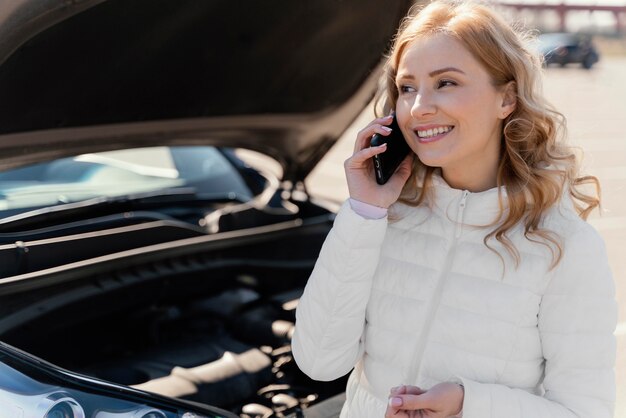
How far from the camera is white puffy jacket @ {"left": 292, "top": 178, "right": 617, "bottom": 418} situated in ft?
4.41

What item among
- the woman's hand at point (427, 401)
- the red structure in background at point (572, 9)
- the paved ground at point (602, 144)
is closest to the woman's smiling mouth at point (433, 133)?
the paved ground at point (602, 144)

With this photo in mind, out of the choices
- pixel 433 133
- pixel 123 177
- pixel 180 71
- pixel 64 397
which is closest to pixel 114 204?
pixel 123 177

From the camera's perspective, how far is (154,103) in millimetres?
2662

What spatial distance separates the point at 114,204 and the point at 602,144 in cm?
1033

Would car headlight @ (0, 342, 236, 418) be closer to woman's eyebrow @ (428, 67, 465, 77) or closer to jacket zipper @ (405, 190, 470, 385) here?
jacket zipper @ (405, 190, 470, 385)

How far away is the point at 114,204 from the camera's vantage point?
2762 mm

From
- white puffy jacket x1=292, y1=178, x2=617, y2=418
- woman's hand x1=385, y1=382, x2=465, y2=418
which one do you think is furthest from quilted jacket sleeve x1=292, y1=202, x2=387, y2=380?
woman's hand x1=385, y1=382, x2=465, y2=418

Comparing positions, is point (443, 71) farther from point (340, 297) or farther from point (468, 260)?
point (340, 297)

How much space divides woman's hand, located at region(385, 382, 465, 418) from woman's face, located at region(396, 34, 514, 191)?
44 centimetres

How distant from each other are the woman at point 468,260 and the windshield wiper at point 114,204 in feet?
4.34

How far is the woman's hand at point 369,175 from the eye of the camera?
4.99ft

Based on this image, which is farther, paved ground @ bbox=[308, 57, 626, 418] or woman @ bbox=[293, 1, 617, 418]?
paved ground @ bbox=[308, 57, 626, 418]

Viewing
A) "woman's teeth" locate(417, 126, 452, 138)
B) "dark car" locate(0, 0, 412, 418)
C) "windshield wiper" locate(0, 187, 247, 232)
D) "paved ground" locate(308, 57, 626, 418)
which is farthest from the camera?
"paved ground" locate(308, 57, 626, 418)

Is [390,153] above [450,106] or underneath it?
underneath
